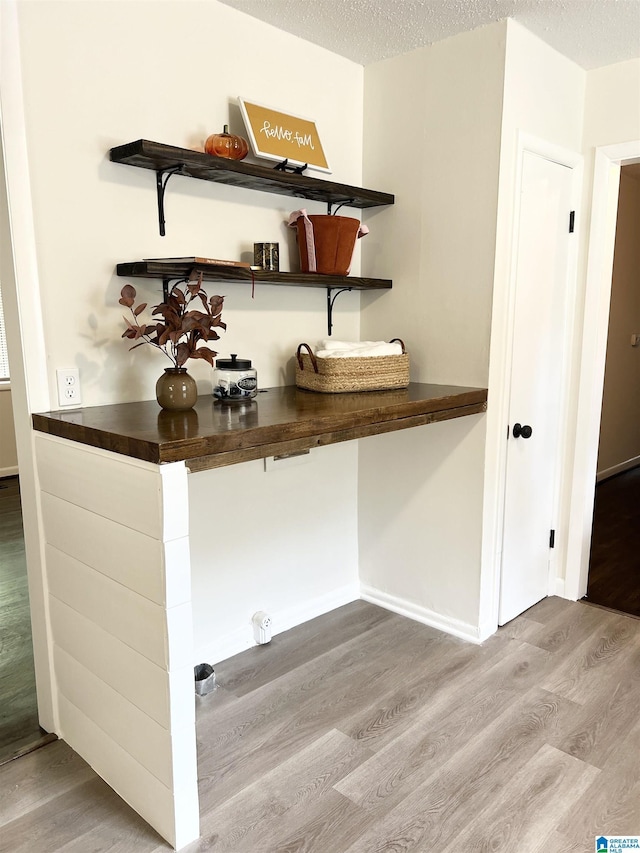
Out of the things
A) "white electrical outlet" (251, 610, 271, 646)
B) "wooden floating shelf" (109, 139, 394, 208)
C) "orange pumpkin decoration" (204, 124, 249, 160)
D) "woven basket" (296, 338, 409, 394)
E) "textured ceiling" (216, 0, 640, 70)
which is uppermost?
"textured ceiling" (216, 0, 640, 70)

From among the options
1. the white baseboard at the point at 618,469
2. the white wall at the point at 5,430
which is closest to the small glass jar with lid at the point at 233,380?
the white wall at the point at 5,430

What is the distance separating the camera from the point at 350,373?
7.58ft

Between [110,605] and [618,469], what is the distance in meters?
4.62

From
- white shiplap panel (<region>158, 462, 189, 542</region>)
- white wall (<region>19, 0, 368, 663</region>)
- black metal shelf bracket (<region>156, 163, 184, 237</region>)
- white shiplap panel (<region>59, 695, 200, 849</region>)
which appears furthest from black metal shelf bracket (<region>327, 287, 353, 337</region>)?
white shiplap panel (<region>59, 695, 200, 849</region>)

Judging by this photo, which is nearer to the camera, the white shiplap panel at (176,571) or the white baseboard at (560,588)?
the white shiplap panel at (176,571)

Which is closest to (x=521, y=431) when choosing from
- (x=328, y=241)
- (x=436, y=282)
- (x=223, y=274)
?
(x=436, y=282)

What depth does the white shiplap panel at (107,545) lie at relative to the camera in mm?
1536

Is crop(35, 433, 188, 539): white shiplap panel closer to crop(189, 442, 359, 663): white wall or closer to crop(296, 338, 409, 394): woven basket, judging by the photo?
crop(189, 442, 359, 663): white wall

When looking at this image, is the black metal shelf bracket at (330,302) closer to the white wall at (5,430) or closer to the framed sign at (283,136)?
the framed sign at (283,136)

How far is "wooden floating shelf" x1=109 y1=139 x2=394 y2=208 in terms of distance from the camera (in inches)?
73.4

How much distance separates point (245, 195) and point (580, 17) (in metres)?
1.30

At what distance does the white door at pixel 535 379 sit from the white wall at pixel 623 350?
222cm

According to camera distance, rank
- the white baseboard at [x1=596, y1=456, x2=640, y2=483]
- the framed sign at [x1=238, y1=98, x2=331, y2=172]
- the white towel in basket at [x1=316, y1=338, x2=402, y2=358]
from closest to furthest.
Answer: the framed sign at [x1=238, y1=98, x2=331, y2=172] < the white towel in basket at [x1=316, y1=338, x2=402, y2=358] < the white baseboard at [x1=596, y1=456, x2=640, y2=483]

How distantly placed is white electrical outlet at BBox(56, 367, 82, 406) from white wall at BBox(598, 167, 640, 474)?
13.2ft
